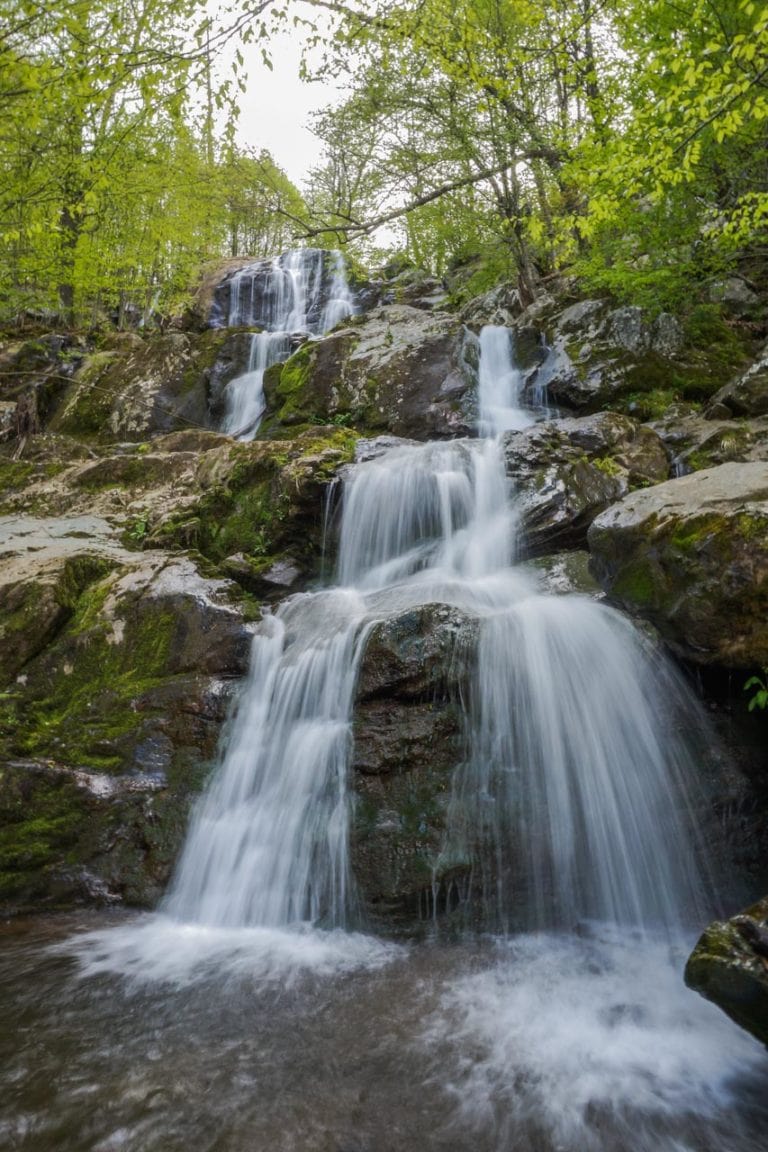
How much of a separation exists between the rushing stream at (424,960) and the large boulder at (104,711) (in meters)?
0.28

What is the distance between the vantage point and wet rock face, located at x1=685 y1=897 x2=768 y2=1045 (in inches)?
103

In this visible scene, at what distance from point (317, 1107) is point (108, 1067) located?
95cm

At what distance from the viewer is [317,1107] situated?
2580 millimetres

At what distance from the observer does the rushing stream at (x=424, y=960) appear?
257 centimetres

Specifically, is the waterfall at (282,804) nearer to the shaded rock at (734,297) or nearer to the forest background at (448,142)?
the forest background at (448,142)

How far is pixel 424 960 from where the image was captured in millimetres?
3725

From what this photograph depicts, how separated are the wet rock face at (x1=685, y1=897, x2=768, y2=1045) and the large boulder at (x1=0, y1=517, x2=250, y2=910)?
343 cm

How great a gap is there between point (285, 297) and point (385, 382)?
1186 cm

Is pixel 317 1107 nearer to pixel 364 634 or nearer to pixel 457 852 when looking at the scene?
pixel 457 852

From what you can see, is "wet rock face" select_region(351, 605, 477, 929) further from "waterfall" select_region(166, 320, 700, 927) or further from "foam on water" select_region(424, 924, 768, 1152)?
"foam on water" select_region(424, 924, 768, 1152)

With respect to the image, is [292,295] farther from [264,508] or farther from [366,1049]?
[366,1049]

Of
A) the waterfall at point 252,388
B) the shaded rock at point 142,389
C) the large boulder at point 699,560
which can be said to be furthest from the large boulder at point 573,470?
the shaded rock at point 142,389

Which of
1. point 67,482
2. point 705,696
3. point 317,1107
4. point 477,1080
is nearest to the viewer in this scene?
point 317,1107

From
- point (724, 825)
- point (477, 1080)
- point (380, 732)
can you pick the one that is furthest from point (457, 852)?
point (724, 825)
